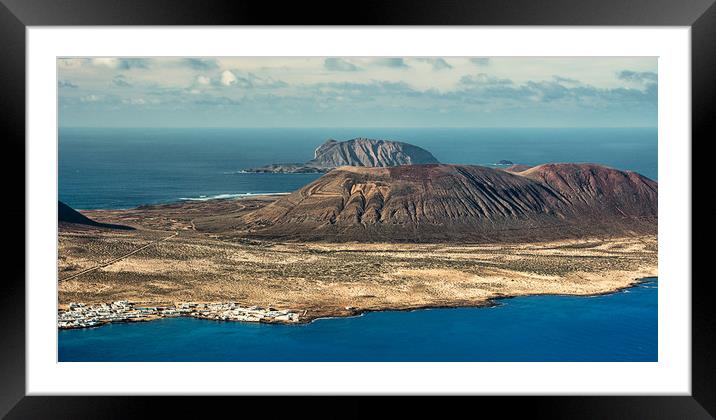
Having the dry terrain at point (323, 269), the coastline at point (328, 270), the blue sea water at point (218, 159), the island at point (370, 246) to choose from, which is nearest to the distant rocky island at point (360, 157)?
the blue sea water at point (218, 159)

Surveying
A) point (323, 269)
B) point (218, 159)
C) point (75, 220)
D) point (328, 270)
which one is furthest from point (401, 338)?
point (218, 159)

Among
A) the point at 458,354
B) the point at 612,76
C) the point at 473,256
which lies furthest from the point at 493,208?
the point at 612,76

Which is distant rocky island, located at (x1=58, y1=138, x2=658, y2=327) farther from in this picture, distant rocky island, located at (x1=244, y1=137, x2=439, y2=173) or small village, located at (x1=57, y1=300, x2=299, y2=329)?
distant rocky island, located at (x1=244, y1=137, x2=439, y2=173)

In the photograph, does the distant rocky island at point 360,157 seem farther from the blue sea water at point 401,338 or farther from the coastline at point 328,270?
the blue sea water at point 401,338

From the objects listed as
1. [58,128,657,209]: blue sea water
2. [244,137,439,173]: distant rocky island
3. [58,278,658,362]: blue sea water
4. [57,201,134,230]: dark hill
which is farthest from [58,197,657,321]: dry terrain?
[244,137,439,173]: distant rocky island
